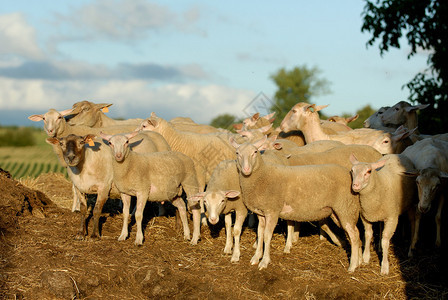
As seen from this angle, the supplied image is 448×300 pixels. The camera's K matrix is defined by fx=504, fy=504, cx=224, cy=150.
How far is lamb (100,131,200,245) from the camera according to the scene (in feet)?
27.4

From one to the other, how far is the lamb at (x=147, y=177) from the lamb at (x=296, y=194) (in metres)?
1.73

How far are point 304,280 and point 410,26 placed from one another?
1377 centimetres

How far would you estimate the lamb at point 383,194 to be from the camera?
7.20m

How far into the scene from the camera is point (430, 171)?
752 centimetres

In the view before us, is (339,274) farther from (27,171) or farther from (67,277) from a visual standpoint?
(27,171)

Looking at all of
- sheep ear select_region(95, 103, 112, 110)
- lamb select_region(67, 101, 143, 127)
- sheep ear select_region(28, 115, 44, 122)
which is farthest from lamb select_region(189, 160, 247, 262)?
sheep ear select_region(95, 103, 112, 110)

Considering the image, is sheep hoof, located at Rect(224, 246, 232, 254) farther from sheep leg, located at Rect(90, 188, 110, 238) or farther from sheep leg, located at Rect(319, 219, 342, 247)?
sheep leg, located at Rect(90, 188, 110, 238)

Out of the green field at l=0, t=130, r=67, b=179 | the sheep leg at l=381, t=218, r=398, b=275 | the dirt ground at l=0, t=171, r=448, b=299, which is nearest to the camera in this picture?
the dirt ground at l=0, t=171, r=448, b=299

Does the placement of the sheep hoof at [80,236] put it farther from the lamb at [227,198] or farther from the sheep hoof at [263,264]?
the sheep hoof at [263,264]

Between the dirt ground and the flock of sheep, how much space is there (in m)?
0.27

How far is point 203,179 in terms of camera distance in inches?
402

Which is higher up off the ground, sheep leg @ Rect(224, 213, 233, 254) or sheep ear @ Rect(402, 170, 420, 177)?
sheep ear @ Rect(402, 170, 420, 177)

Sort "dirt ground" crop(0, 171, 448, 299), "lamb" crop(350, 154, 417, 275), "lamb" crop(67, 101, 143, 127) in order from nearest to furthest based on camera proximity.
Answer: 1. "dirt ground" crop(0, 171, 448, 299)
2. "lamb" crop(350, 154, 417, 275)
3. "lamb" crop(67, 101, 143, 127)

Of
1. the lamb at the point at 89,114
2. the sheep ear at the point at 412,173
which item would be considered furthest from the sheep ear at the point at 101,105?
the sheep ear at the point at 412,173
